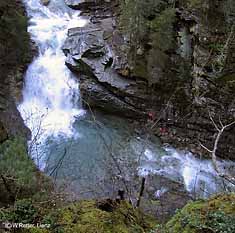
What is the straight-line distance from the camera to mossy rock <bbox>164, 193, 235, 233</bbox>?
3539mm

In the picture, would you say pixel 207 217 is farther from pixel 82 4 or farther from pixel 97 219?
pixel 82 4

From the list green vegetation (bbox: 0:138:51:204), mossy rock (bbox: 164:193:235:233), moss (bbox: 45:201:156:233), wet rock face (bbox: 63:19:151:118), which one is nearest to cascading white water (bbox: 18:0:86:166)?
wet rock face (bbox: 63:19:151:118)

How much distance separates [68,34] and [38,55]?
1.64m

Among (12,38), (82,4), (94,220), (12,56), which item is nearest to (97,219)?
(94,220)

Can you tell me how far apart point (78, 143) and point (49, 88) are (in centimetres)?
345

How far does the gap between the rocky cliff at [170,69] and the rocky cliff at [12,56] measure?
2061mm

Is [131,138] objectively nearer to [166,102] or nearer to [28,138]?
[166,102]

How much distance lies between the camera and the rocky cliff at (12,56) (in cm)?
1427

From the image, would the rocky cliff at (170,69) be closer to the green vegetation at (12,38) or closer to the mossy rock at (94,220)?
the green vegetation at (12,38)

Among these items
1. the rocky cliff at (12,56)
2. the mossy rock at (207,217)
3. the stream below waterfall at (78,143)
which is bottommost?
the stream below waterfall at (78,143)

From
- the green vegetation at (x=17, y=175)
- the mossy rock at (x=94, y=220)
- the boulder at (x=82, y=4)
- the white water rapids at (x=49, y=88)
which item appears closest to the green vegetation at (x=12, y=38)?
the white water rapids at (x=49, y=88)

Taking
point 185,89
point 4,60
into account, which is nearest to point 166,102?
point 185,89

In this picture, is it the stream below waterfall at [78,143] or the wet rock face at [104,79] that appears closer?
the stream below waterfall at [78,143]

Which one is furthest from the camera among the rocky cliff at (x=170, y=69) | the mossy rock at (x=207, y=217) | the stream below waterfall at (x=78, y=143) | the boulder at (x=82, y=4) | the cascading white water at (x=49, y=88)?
the boulder at (x=82, y=4)
